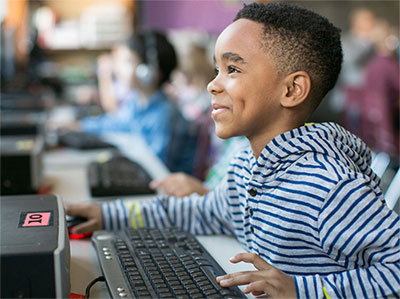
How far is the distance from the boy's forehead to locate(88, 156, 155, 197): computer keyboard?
0.62 m

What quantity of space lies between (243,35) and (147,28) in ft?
12.7

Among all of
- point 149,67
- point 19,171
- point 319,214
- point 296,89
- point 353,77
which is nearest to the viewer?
point 319,214

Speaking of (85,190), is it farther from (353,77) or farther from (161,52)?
(353,77)

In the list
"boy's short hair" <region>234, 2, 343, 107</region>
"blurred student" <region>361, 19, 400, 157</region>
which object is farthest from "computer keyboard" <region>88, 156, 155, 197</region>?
"blurred student" <region>361, 19, 400, 157</region>

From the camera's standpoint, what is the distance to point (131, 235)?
990 mm

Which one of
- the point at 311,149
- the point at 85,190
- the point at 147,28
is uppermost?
the point at 147,28

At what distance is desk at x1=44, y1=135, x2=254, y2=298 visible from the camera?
0.89m

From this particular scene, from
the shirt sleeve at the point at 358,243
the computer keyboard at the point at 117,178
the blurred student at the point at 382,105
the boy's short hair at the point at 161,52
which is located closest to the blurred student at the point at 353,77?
the blurred student at the point at 382,105

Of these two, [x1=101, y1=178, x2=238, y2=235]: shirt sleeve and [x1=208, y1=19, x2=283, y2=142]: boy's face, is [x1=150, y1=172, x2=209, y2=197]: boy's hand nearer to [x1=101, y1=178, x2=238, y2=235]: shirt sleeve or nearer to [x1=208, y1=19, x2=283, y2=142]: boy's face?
[x1=101, y1=178, x2=238, y2=235]: shirt sleeve

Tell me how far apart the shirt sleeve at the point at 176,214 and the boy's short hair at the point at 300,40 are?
0.32 metres

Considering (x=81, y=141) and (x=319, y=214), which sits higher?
(x=319, y=214)

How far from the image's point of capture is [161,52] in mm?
2473

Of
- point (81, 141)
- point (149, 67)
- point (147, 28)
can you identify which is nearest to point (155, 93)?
point (149, 67)

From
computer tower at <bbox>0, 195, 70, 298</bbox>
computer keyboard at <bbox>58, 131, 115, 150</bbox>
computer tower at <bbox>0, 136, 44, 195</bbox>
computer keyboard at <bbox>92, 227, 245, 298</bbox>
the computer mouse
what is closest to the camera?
computer tower at <bbox>0, 195, 70, 298</bbox>
